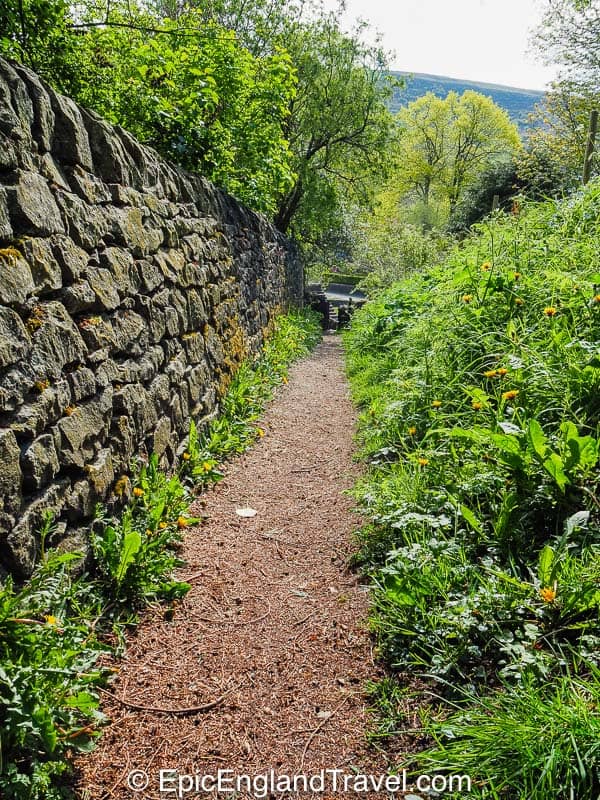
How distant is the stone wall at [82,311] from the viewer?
210 cm

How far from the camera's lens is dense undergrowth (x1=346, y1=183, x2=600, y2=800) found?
164 cm

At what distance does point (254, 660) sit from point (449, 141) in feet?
130

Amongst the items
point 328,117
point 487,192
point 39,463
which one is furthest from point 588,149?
point 487,192

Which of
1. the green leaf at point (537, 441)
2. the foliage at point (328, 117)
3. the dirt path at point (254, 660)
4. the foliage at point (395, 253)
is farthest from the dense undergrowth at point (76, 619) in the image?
the foliage at point (328, 117)

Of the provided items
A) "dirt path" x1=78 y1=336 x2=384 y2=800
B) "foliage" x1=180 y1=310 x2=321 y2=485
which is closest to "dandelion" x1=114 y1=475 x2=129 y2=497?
"dirt path" x1=78 y1=336 x2=384 y2=800

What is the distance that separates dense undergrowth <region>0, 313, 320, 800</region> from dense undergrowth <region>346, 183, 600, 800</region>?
1.07 metres

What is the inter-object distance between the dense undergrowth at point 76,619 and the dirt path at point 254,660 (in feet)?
0.38

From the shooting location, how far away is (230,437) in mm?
4809

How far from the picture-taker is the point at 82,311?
269 cm

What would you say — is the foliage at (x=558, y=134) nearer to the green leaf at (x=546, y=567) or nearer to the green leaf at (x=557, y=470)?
the green leaf at (x=557, y=470)

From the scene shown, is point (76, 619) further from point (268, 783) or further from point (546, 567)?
point (546, 567)

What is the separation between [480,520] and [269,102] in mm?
7003

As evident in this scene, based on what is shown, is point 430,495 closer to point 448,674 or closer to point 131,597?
point 448,674

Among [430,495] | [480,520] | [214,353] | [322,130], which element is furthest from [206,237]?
[322,130]
